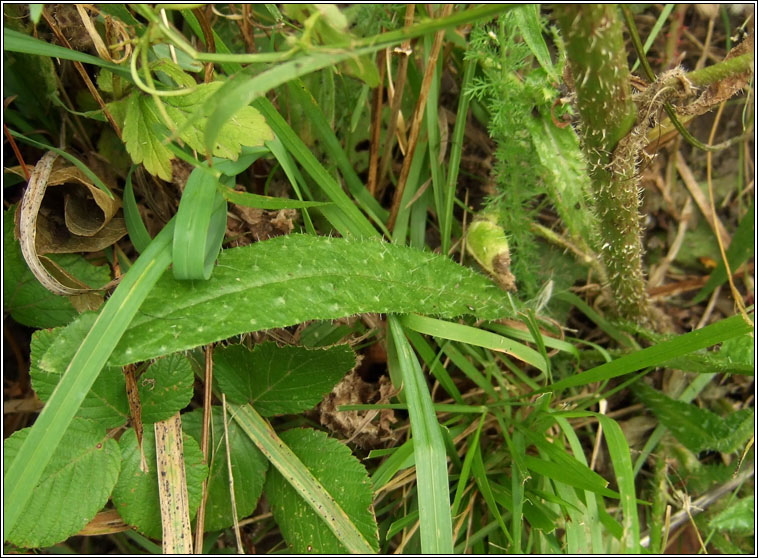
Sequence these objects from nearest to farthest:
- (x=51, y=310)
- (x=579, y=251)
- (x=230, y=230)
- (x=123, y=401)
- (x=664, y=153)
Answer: (x=123, y=401), (x=51, y=310), (x=230, y=230), (x=579, y=251), (x=664, y=153)

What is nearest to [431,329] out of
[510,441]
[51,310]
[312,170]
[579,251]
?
[510,441]

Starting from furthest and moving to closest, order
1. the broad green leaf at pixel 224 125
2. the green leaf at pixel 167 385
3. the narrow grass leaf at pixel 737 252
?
1. the narrow grass leaf at pixel 737 252
2. the green leaf at pixel 167 385
3. the broad green leaf at pixel 224 125

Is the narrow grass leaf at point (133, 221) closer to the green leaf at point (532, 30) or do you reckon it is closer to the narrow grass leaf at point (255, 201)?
the narrow grass leaf at point (255, 201)

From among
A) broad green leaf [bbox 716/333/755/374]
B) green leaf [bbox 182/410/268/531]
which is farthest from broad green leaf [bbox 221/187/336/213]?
broad green leaf [bbox 716/333/755/374]

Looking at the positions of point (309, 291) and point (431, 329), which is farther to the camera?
point (431, 329)

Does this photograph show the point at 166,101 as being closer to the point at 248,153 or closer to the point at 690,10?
the point at 248,153

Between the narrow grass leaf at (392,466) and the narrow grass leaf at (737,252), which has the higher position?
the narrow grass leaf at (737,252)

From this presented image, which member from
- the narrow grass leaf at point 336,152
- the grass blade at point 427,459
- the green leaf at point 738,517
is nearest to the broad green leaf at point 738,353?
the green leaf at point 738,517
